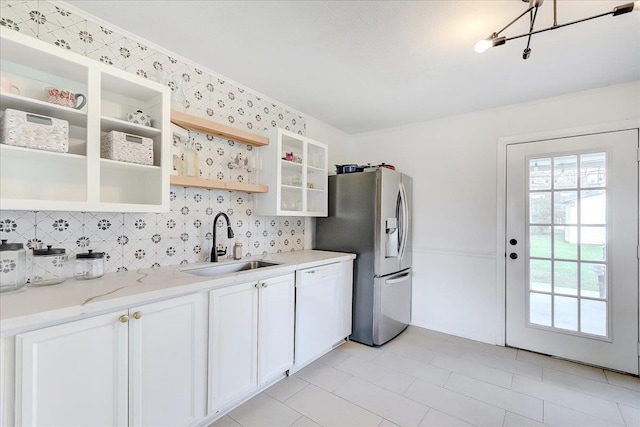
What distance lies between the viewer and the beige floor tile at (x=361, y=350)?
2.64 meters

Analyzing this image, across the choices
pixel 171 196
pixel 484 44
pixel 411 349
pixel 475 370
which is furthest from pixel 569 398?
pixel 171 196

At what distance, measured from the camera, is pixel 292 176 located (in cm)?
290

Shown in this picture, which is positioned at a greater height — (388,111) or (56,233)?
(388,111)

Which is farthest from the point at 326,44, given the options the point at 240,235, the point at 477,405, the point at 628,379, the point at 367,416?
the point at 628,379

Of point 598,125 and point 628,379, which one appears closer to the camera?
point 628,379

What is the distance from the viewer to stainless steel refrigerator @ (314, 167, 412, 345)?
9.18 feet

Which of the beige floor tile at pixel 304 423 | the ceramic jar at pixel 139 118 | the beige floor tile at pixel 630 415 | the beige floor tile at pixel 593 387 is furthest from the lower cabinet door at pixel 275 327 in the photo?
the beige floor tile at pixel 630 415

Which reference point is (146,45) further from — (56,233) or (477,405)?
(477,405)

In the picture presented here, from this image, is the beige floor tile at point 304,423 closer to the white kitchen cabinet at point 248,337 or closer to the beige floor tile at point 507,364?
the white kitchen cabinet at point 248,337

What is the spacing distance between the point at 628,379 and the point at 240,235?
3.35 metres

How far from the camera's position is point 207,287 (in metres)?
1.62

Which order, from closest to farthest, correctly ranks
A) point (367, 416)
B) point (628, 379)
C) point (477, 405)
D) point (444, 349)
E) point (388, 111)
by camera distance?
point (367, 416), point (477, 405), point (628, 379), point (444, 349), point (388, 111)

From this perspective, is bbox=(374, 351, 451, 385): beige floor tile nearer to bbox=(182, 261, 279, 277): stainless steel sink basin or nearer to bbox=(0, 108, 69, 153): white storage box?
bbox=(182, 261, 279, 277): stainless steel sink basin

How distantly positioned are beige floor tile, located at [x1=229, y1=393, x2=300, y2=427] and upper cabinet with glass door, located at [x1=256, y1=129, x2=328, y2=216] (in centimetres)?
140
